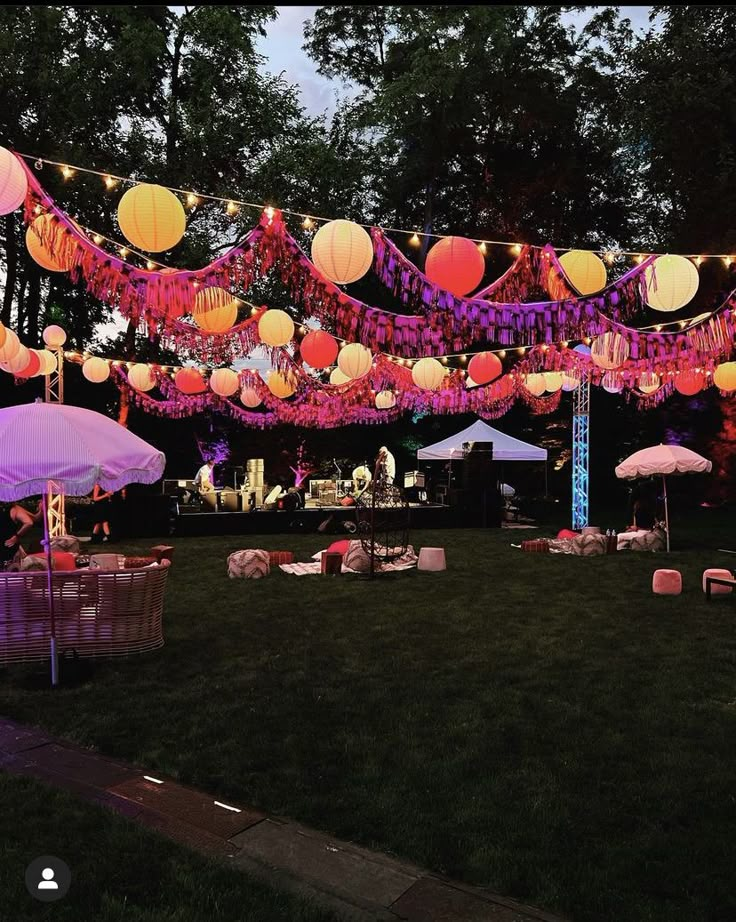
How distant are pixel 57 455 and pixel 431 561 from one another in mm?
6811

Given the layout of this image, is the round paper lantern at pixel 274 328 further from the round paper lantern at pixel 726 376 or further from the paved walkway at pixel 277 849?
the round paper lantern at pixel 726 376

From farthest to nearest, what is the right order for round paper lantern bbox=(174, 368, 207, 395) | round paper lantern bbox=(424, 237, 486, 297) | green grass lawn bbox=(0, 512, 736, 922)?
round paper lantern bbox=(174, 368, 207, 395), round paper lantern bbox=(424, 237, 486, 297), green grass lawn bbox=(0, 512, 736, 922)

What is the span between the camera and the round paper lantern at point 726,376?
1194 centimetres

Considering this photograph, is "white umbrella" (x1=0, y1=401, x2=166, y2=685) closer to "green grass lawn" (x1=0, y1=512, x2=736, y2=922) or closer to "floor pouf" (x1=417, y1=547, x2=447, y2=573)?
"green grass lawn" (x1=0, y1=512, x2=736, y2=922)

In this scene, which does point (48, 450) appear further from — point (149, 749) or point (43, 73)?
point (43, 73)

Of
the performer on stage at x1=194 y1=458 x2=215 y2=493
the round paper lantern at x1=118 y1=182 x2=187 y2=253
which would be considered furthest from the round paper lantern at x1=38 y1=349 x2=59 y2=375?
the round paper lantern at x1=118 y1=182 x2=187 y2=253

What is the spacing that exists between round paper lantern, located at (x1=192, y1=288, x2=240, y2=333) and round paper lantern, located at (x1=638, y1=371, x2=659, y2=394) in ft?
28.1

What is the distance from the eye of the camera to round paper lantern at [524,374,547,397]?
48.9 ft

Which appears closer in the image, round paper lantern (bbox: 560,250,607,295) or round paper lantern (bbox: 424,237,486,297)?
round paper lantern (bbox: 424,237,486,297)

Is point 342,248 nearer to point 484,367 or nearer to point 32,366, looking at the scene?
point 484,367

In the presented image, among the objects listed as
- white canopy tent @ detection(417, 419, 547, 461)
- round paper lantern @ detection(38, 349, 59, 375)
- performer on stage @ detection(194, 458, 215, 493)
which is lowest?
performer on stage @ detection(194, 458, 215, 493)

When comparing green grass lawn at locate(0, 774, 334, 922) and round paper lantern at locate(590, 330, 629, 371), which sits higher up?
round paper lantern at locate(590, 330, 629, 371)

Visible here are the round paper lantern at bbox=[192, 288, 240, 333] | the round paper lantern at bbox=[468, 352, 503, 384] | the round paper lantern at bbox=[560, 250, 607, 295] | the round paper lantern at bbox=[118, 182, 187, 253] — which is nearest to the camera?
the round paper lantern at bbox=[118, 182, 187, 253]

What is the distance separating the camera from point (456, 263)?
6258 millimetres
